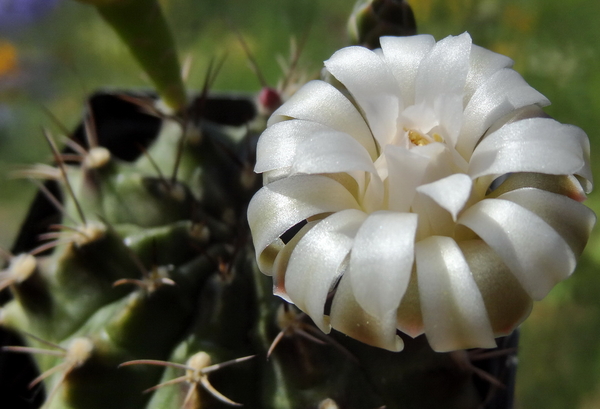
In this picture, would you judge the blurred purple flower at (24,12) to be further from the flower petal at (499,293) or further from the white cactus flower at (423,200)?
the flower petal at (499,293)

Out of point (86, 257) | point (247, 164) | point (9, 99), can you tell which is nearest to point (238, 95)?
point (247, 164)

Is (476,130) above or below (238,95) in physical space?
above

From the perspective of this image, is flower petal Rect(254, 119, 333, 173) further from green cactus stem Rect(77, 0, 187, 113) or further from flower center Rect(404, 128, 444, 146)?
green cactus stem Rect(77, 0, 187, 113)

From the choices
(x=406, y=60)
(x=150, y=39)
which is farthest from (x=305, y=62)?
(x=406, y=60)

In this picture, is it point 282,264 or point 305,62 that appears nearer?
point 282,264

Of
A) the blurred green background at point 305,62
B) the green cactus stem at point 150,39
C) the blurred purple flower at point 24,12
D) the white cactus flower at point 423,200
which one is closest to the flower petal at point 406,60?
the white cactus flower at point 423,200

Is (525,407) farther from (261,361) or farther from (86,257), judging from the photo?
(86,257)

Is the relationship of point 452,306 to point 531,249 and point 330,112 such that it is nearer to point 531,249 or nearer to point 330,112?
point 531,249
